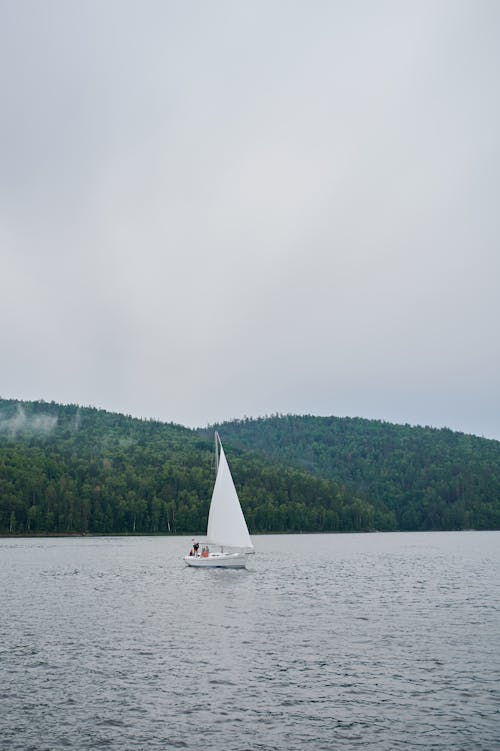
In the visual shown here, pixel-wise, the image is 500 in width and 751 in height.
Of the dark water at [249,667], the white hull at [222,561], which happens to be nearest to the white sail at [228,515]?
the white hull at [222,561]

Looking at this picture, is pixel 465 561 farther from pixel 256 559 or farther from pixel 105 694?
pixel 105 694

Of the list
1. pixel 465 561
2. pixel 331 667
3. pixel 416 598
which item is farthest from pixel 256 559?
pixel 331 667

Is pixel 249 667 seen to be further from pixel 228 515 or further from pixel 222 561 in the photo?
pixel 222 561

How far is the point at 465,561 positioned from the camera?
13675cm

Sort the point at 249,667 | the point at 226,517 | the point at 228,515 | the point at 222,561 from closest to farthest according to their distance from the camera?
the point at 249,667
the point at 228,515
the point at 226,517
the point at 222,561

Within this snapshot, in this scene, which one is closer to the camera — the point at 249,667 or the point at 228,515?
the point at 249,667

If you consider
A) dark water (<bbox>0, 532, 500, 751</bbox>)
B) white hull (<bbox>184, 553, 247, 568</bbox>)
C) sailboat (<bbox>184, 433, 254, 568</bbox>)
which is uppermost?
sailboat (<bbox>184, 433, 254, 568</bbox>)

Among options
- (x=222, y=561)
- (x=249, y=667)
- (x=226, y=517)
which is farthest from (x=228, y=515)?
(x=249, y=667)

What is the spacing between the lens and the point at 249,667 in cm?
4312

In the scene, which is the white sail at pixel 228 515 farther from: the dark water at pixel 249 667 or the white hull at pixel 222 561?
the dark water at pixel 249 667

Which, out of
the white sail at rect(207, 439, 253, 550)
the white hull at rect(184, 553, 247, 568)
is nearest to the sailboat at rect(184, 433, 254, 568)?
the white sail at rect(207, 439, 253, 550)

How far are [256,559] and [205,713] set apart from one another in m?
105

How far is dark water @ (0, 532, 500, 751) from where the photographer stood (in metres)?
31.0

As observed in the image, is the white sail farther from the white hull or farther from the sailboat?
the white hull
